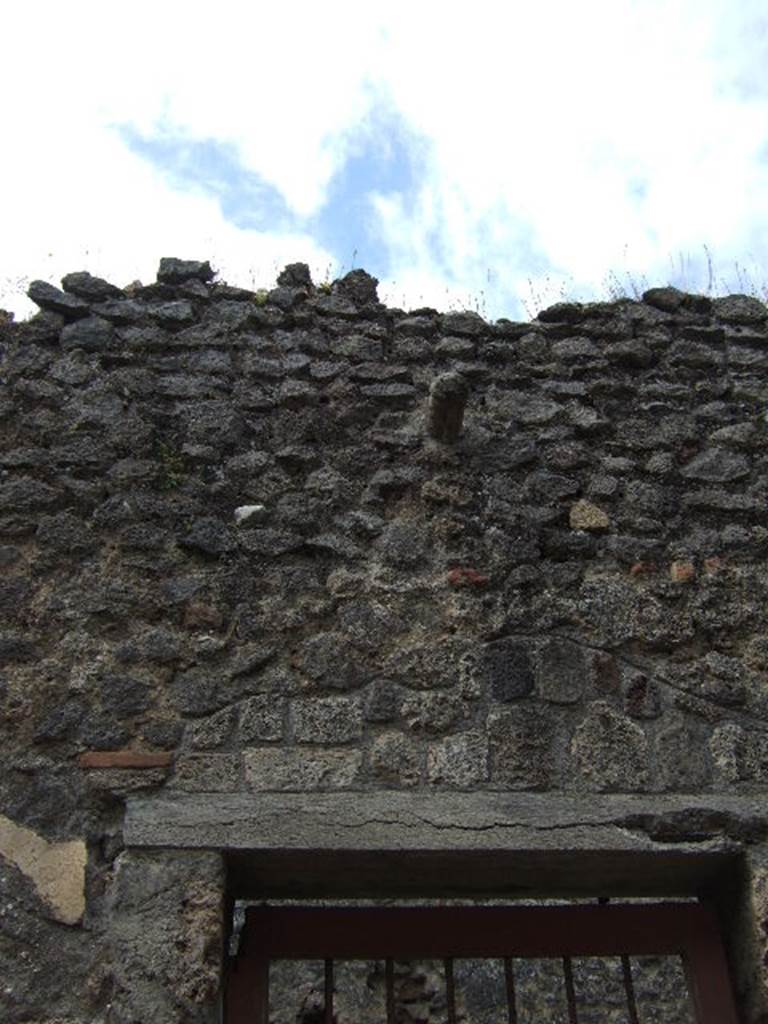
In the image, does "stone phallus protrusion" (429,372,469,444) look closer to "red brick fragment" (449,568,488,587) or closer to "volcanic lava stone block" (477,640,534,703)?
"red brick fragment" (449,568,488,587)

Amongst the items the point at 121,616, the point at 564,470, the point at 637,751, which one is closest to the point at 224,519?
the point at 121,616

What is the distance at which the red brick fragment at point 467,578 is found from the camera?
9.98ft

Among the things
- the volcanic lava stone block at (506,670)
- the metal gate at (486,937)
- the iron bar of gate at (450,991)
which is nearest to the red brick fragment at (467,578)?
the volcanic lava stone block at (506,670)

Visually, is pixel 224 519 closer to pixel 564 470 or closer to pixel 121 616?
pixel 121 616

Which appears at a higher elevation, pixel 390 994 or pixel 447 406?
pixel 447 406

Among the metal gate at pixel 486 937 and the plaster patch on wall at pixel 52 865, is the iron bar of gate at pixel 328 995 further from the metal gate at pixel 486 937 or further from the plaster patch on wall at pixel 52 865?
the plaster patch on wall at pixel 52 865

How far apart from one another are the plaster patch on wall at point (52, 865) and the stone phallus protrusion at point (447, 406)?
5.02 feet

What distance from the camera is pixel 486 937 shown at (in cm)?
280

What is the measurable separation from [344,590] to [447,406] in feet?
2.13

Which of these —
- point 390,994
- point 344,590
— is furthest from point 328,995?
point 344,590

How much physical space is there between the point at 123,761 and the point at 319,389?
1.31 m

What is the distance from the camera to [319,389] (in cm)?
342

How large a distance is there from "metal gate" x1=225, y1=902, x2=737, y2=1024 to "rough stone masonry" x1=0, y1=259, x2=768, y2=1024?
0.15 meters

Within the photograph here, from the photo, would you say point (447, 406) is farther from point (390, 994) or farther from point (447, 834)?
point (390, 994)
